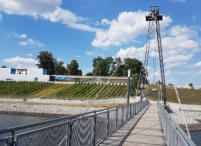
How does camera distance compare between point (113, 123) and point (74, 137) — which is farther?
point (113, 123)

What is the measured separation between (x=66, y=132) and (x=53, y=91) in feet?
213

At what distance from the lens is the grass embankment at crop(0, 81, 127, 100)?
6199 cm

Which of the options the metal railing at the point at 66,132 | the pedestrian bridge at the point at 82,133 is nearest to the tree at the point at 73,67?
the pedestrian bridge at the point at 82,133

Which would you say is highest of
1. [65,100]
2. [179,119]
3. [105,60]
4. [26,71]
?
[105,60]

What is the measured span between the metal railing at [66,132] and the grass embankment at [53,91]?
50567mm

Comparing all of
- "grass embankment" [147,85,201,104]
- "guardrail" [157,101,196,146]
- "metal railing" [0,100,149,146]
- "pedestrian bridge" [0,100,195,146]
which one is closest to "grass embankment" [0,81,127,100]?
"grass embankment" [147,85,201,104]

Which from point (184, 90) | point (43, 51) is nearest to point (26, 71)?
point (43, 51)

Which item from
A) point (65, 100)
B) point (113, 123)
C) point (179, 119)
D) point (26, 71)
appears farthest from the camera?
point (26, 71)

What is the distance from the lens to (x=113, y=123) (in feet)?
34.0

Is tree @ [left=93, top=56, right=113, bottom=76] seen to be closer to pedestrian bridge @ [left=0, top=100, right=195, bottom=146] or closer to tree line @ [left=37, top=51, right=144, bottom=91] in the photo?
tree line @ [left=37, top=51, right=144, bottom=91]

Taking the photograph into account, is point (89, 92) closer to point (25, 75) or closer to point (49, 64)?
point (25, 75)

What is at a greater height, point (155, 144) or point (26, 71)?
point (26, 71)

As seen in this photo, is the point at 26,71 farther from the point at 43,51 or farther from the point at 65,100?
the point at 65,100

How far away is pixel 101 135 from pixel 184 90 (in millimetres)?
79651
